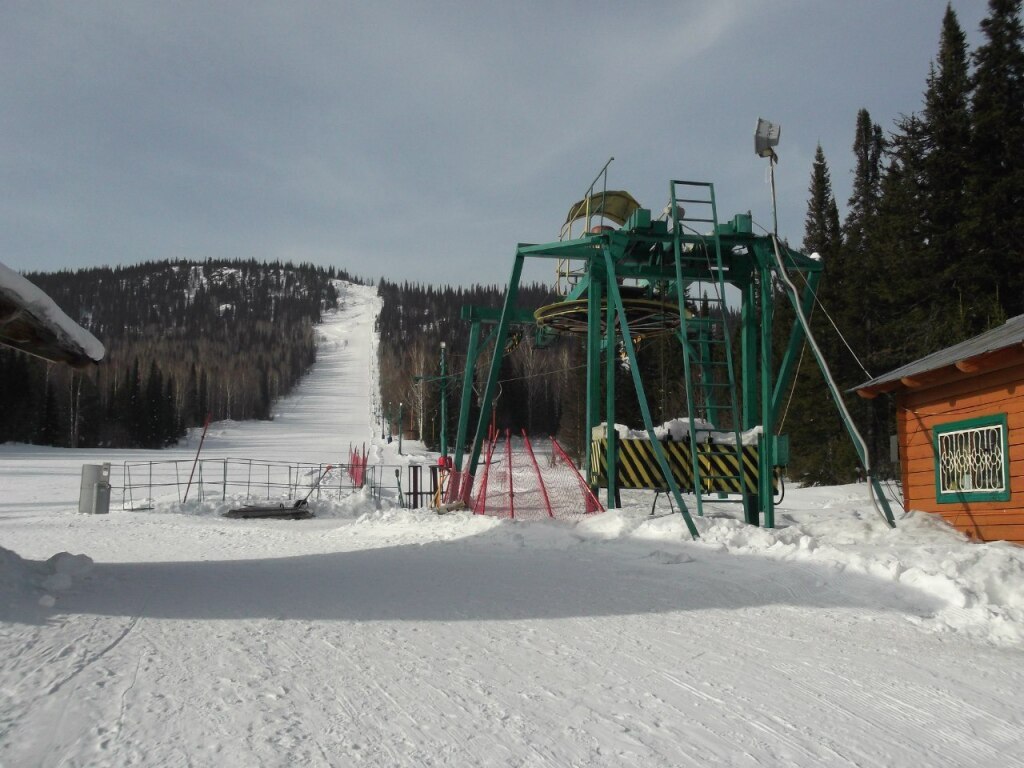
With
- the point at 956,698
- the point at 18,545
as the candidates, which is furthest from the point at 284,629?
the point at 18,545

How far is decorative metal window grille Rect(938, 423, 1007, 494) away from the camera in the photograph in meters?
10.6

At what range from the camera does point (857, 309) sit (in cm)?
3825

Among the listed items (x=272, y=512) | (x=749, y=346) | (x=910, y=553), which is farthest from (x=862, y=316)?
(x=910, y=553)

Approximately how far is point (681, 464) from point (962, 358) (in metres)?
4.93

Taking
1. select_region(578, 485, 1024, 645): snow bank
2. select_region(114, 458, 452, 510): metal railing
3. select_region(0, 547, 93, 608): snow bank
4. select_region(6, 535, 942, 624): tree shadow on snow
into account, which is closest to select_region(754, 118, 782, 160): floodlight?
select_region(578, 485, 1024, 645): snow bank

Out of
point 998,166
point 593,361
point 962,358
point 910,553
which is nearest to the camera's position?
point 910,553

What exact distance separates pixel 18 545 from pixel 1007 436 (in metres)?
15.3

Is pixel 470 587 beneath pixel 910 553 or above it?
beneath

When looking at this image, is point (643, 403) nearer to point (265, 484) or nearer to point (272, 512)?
point (272, 512)

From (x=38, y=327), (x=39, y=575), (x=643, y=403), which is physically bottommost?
(x=39, y=575)

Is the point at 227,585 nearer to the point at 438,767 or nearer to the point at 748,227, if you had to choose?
the point at 438,767

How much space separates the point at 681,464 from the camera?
46.4 feet

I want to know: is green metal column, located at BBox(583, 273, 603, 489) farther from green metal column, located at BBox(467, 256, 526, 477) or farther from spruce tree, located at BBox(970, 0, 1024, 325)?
spruce tree, located at BBox(970, 0, 1024, 325)

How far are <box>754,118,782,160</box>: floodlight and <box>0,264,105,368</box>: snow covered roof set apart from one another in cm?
1049
